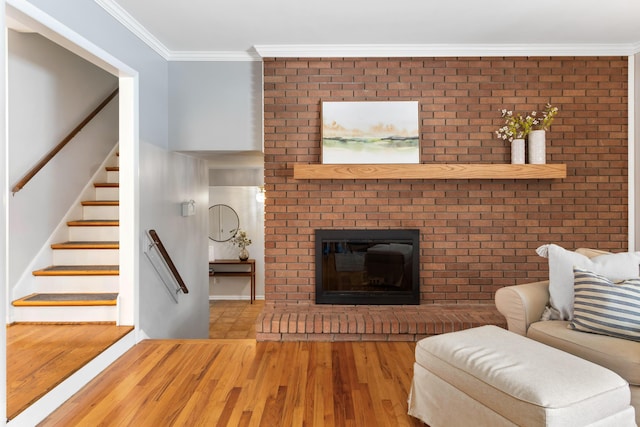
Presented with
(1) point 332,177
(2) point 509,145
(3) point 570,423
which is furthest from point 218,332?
(3) point 570,423

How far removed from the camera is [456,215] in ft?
12.9

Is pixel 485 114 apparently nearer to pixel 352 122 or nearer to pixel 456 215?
pixel 456 215

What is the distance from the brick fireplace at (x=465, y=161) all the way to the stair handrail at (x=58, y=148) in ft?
5.99

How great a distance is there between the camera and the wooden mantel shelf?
370 centimetres

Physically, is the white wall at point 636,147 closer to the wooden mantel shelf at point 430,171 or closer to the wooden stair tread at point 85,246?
the wooden mantel shelf at point 430,171

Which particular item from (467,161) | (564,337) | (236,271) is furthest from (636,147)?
(236,271)

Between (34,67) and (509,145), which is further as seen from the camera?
(509,145)

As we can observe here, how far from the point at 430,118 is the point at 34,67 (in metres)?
3.49

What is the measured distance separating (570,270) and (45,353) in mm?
3351

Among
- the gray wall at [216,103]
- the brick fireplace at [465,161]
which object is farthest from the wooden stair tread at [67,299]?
the gray wall at [216,103]

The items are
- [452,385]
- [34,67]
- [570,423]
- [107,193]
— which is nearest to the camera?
[570,423]

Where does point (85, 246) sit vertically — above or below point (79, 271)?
above

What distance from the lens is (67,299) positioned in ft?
10.9

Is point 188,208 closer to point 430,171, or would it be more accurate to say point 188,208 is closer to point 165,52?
point 165,52
